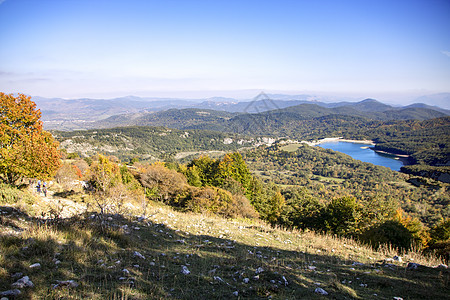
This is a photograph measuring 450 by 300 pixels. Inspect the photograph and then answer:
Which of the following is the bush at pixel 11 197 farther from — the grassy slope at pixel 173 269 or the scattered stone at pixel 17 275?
the scattered stone at pixel 17 275

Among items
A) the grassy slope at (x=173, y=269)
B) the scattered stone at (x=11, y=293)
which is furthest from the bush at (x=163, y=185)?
the scattered stone at (x=11, y=293)

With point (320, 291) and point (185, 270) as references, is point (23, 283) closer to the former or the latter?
point (185, 270)

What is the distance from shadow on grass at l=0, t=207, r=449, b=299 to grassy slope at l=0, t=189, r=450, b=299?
14 millimetres

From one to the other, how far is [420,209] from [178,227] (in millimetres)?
110608

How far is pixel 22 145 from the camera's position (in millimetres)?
15188

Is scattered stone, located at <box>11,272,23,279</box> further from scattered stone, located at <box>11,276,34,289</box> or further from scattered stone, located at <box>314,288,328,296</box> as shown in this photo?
scattered stone, located at <box>314,288,328,296</box>

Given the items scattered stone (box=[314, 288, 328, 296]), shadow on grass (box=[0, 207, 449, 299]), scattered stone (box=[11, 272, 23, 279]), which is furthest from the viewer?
scattered stone (box=[314, 288, 328, 296])

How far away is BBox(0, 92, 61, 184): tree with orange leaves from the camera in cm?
1431

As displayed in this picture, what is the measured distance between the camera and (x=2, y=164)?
539 inches

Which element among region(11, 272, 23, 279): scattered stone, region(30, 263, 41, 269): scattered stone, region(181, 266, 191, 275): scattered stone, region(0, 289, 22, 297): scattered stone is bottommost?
region(181, 266, 191, 275): scattered stone

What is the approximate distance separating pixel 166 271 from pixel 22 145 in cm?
1668

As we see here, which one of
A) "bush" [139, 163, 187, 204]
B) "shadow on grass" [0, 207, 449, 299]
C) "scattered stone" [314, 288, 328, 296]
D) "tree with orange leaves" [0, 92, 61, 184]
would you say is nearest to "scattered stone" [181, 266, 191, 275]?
"shadow on grass" [0, 207, 449, 299]

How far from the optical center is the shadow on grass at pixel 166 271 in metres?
3.72

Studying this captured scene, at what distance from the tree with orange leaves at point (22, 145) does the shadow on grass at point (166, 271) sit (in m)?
10.7
